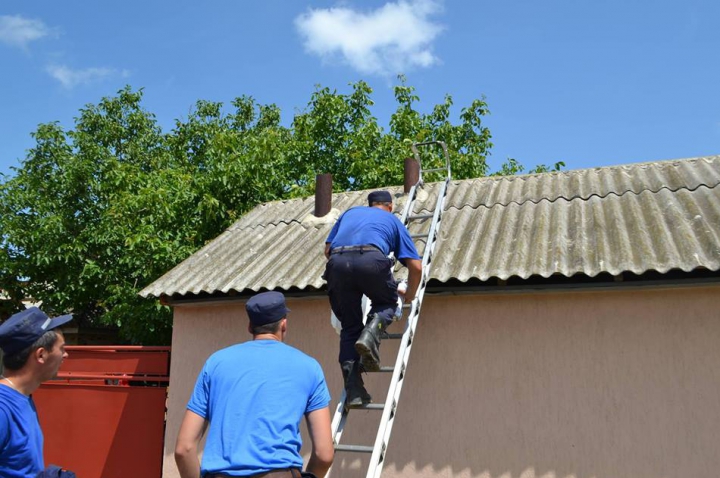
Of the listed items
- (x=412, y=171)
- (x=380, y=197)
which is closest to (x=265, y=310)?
(x=380, y=197)

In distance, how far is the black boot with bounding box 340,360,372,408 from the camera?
4.20 meters

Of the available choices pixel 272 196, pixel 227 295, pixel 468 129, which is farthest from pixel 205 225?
pixel 468 129

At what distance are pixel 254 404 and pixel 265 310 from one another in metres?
0.44

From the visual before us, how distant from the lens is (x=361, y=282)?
4.29 meters

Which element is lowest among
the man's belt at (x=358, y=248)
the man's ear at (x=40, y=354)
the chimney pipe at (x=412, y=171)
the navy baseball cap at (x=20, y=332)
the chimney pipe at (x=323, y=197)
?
the man's ear at (x=40, y=354)

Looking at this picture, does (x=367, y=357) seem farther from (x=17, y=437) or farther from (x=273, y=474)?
(x=17, y=437)

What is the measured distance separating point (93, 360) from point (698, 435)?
6.68m

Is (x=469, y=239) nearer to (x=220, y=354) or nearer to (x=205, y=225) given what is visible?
(x=220, y=354)

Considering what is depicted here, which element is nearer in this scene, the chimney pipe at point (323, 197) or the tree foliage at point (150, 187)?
the chimney pipe at point (323, 197)

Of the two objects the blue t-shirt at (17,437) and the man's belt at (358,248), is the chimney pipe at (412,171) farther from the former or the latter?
the blue t-shirt at (17,437)

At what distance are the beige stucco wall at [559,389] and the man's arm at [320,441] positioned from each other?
3.03 m

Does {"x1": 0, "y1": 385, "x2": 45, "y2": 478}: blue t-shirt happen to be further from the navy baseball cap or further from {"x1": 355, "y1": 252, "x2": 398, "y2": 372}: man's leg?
{"x1": 355, "y1": 252, "x2": 398, "y2": 372}: man's leg

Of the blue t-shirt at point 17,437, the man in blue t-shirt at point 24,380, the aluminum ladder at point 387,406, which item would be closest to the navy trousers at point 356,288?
the aluminum ladder at point 387,406

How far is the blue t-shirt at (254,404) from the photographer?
8.63 ft
